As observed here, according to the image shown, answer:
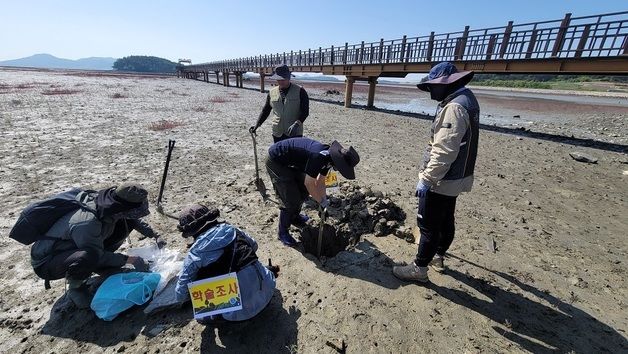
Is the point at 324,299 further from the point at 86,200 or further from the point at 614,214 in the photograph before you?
the point at 614,214

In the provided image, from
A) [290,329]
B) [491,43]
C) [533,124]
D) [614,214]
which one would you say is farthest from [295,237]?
[533,124]

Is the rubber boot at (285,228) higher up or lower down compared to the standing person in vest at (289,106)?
lower down

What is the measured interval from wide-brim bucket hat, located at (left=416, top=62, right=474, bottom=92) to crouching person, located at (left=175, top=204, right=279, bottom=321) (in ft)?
7.46

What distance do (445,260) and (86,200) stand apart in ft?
13.5

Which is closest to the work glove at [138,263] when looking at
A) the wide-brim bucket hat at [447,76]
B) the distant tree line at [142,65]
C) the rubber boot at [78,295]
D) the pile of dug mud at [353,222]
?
the rubber boot at [78,295]

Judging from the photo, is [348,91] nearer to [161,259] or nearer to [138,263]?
[161,259]

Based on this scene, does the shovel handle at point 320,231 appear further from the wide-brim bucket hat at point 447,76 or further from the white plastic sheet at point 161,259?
the wide-brim bucket hat at point 447,76

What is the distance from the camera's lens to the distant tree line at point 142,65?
139625mm

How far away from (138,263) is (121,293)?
44 cm

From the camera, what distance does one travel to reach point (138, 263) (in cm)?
312

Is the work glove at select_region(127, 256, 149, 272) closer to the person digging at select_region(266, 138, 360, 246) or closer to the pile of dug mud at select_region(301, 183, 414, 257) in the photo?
the person digging at select_region(266, 138, 360, 246)

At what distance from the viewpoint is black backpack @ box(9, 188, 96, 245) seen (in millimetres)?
2617

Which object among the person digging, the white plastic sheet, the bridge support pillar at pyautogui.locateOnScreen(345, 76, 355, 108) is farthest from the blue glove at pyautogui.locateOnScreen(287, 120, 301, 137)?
the bridge support pillar at pyautogui.locateOnScreen(345, 76, 355, 108)

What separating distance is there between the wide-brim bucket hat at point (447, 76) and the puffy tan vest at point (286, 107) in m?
2.58
